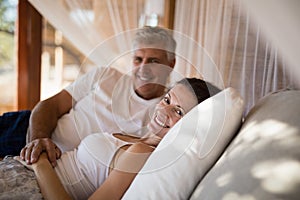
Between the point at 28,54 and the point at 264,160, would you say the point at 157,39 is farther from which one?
the point at 28,54

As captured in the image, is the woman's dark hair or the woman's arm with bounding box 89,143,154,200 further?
the woman's dark hair

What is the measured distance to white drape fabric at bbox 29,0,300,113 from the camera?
1129 mm

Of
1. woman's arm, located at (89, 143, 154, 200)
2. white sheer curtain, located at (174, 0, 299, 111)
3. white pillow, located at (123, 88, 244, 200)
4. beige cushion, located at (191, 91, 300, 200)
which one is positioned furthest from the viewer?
white sheer curtain, located at (174, 0, 299, 111)

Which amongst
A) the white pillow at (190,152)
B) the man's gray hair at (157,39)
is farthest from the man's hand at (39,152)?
the man's gray hair at (157,39)

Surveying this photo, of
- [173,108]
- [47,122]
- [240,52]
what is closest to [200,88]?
[173,108]

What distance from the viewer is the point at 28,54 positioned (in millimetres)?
2934

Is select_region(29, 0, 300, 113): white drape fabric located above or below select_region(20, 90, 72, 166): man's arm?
above

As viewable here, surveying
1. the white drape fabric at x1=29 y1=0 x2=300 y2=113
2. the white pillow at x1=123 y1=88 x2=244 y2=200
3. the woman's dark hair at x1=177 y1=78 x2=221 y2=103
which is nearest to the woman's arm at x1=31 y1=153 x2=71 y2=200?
the white pillow at x1=123 y1=88 x2=244 y2=200

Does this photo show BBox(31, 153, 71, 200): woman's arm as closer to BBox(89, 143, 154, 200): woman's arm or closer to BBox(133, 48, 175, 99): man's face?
BBox(89, 143, 154, 200): woman's arm

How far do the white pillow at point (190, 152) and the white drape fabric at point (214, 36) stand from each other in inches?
11.3

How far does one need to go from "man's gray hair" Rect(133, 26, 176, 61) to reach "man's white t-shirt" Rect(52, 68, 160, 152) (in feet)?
0.74

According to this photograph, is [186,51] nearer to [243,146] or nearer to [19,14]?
[243,146]

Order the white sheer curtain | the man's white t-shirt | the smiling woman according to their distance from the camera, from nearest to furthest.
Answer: the smiling woman → the white sheer curtain → the man's white t-shirt

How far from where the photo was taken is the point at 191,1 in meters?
2.23
